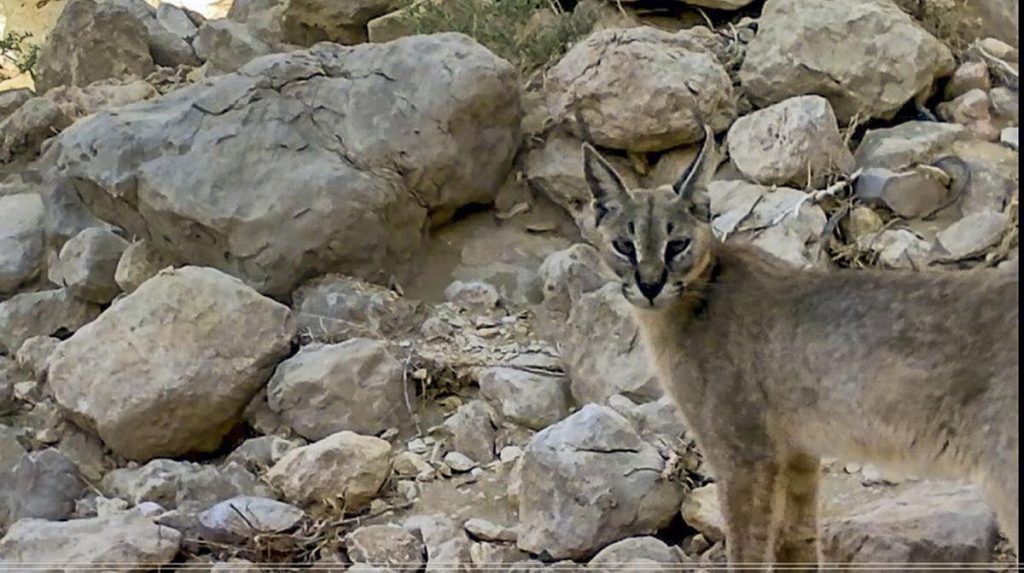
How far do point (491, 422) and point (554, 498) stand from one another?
1.09 m

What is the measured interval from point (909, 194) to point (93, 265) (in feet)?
14.2

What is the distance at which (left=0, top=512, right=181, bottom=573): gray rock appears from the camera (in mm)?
5219

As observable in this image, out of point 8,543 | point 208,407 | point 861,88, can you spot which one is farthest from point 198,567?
point 861,88

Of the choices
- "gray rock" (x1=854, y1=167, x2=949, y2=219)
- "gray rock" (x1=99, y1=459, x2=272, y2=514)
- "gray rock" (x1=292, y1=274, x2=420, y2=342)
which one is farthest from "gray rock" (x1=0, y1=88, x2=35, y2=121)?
"gray rock" (x1=854, y1=167, x2=949, y2=219)

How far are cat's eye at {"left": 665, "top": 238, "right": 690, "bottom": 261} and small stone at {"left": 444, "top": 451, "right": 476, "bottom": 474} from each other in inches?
67.4

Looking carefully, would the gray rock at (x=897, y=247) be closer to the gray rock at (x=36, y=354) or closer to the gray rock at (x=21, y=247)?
the gray rock at (x=36, y=354)

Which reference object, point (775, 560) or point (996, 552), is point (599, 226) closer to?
point (775, 560)

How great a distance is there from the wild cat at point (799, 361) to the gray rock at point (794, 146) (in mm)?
1961

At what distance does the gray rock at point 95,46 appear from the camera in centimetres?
1045

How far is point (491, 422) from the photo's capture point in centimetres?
629

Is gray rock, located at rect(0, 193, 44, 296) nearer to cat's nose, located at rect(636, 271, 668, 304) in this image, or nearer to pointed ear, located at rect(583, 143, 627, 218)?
pointed ear, located at rect(583, 143, 627, 218)

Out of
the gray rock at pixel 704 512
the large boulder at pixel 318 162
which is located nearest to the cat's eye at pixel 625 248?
the gray rock at pixel 704 512

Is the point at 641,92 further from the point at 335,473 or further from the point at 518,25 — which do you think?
the point at 335,473

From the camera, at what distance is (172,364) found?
6.38 meters
